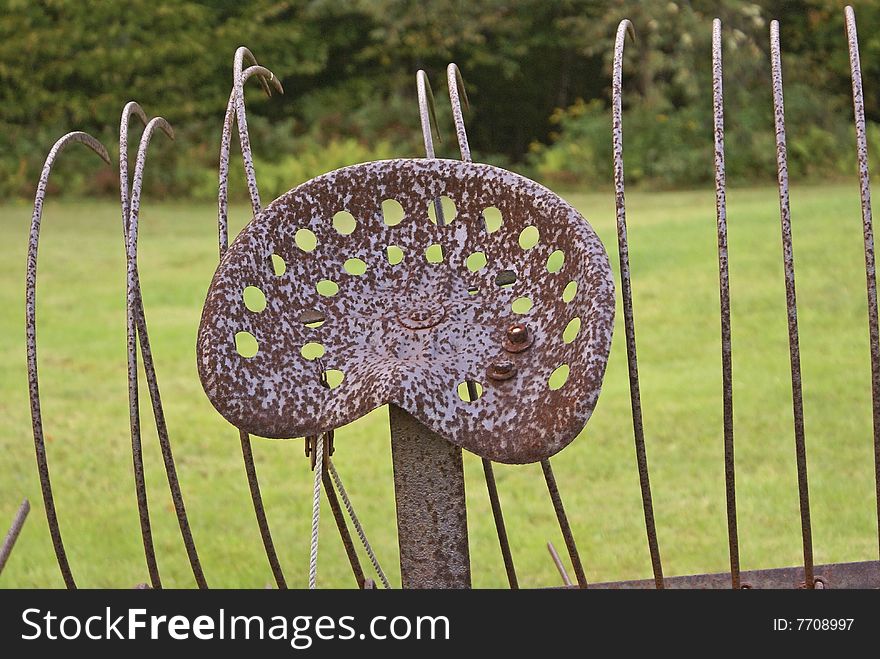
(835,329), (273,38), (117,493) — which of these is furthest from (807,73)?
(117,493)

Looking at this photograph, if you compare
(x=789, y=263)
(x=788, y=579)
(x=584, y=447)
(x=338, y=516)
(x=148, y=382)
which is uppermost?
(x=789, y=263)

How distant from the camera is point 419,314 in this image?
140 centimetres

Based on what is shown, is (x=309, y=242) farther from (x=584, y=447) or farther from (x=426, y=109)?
(x=584, y=447)

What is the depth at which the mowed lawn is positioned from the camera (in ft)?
8.68

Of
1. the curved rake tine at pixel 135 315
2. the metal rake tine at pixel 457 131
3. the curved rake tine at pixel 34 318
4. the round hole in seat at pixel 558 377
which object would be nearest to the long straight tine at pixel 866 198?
Result: the round hole in seat at pixel 558 377

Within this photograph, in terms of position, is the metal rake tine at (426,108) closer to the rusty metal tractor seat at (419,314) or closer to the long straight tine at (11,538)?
the rusty metal tractor seat at (419,314)

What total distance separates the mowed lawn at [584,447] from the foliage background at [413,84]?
89.2 inches

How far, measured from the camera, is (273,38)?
26.4 feet

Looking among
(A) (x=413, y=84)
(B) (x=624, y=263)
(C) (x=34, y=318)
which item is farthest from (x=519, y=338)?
(A) (x=413, y=84)

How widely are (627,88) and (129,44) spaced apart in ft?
11.3

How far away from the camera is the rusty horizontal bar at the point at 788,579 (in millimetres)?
1624

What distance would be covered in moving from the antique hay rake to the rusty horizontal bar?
0.12 meters

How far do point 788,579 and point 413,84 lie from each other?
275 inches

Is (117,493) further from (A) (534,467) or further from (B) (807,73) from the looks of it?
(B) (807,73)
